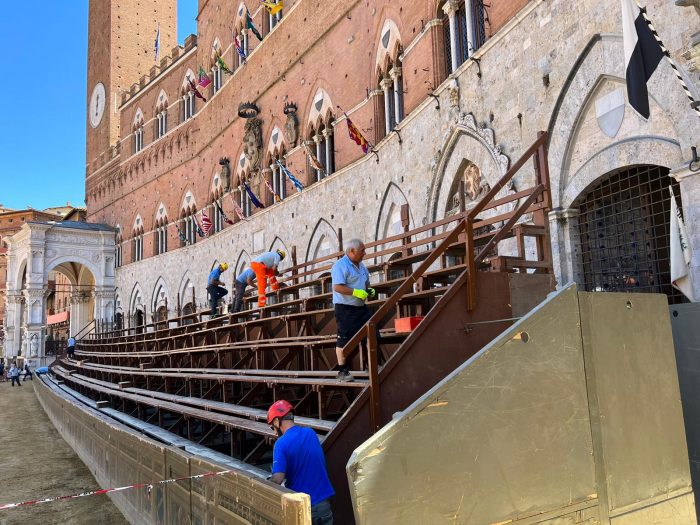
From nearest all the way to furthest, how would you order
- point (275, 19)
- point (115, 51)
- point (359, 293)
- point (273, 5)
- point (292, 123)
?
1. point (359, 293)
2. point (273, 5)
3. point (292, 123)
4. point (275, 19)
5. point (115, 51)

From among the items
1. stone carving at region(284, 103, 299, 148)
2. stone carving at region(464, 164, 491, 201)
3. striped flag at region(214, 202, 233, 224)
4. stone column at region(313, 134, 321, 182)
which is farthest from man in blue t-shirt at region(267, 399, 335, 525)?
striped flag at region(214, 202, 233, 224)

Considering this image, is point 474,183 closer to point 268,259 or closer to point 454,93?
point 454,93

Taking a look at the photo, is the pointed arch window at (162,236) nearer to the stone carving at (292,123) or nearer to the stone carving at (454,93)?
the stone carving at (292,123)

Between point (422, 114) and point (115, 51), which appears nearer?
point (422, 114)

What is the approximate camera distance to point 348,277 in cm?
578

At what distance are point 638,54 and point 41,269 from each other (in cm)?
4087

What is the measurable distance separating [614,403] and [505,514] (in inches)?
41.4

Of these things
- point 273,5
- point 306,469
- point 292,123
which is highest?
point 273,5

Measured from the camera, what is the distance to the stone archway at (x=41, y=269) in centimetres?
3762

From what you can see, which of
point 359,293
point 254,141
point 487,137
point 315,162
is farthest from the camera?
point 254,141

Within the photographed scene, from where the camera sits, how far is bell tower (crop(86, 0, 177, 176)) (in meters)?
44.1

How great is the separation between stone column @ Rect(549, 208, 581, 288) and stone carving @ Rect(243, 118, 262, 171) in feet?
54.1

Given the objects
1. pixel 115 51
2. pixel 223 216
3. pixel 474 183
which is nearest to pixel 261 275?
pixel 474 183

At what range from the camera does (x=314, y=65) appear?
18.8m
